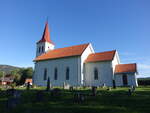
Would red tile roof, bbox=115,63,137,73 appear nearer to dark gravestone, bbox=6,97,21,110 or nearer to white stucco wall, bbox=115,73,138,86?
white stucco wall, bbox=115,73,138,86

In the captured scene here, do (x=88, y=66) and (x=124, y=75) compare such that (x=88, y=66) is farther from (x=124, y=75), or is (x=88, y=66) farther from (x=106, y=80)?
(x=124, y=75)

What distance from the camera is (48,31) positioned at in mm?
47938

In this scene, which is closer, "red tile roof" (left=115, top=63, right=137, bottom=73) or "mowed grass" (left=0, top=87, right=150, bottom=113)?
"mowed grass" (left=0, top=87, right=150, bottom=113)

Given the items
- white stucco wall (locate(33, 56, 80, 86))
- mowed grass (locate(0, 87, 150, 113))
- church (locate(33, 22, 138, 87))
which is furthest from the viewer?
white stucco wall (locate(33, 56, 80, 86))

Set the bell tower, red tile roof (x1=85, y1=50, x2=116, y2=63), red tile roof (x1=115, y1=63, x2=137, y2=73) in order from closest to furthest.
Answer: red tile roof (x1=115, y1=63, x2=137, y2=73) < red tile roof (x1=85, y1=50, x2=116, y2=63) < the bell tower

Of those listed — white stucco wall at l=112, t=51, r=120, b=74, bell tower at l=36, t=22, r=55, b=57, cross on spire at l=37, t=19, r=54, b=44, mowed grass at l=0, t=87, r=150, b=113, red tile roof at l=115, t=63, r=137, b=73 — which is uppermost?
cross on spire at l=37, t=19, r=54, b=44

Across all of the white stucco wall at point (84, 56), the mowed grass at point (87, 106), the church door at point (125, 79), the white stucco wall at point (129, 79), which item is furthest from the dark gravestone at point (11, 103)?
the church door at point (125, 79)

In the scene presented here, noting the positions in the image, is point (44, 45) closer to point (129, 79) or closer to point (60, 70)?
point (60, 70)

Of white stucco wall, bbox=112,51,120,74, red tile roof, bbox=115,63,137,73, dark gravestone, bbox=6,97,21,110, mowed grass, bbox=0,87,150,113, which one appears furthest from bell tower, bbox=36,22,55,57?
dark gravestone, bbox=6,97,21,110

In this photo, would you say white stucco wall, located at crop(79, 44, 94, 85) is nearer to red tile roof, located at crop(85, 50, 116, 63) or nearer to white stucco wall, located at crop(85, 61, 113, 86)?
red tile roof, located at crop(85, 50, 116, 63)

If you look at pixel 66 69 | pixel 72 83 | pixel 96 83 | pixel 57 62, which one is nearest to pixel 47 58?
pixel 57 62

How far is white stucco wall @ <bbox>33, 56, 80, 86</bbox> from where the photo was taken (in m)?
31.0

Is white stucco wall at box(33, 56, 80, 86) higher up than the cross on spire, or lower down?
lower down

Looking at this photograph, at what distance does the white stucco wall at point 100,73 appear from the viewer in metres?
28.4
